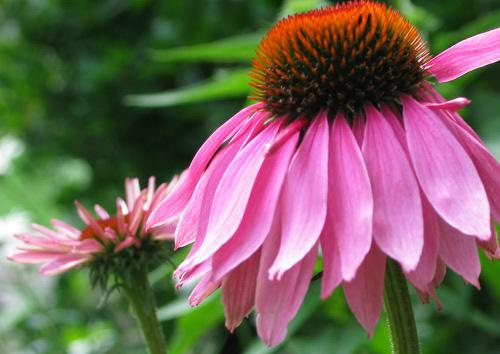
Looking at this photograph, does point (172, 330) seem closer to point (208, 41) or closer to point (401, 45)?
point (208, 41)

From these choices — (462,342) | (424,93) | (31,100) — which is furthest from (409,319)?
(31,100)

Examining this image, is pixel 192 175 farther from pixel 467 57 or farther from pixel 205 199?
pixel 467 57

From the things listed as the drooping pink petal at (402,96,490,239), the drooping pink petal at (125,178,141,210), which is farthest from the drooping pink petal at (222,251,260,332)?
the drooping pink petal at (125,178,141,210)

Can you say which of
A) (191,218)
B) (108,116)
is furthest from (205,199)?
(108,116)

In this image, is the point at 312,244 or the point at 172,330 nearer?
the point at 312,244

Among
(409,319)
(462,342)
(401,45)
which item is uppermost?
(401,45)

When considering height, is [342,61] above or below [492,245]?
above

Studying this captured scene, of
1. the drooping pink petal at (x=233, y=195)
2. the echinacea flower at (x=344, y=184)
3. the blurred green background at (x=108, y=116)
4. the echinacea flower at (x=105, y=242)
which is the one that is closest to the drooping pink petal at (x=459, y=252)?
the echinacea flower at (x=344, y=184)
